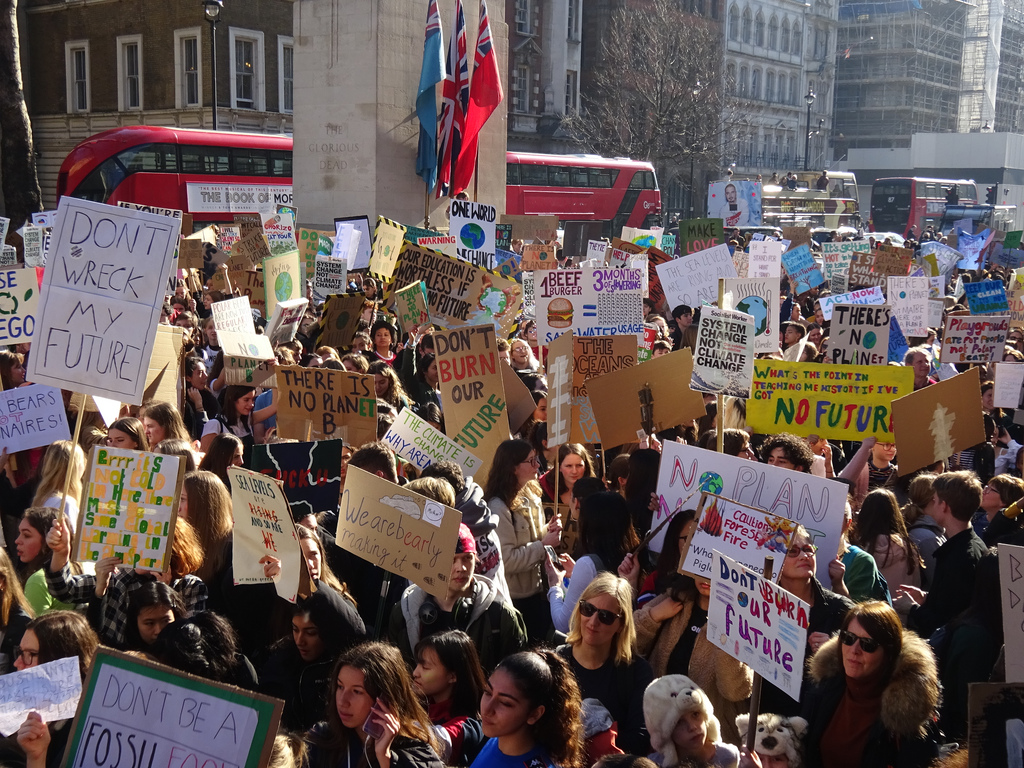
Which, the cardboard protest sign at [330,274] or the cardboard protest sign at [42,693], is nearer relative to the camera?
the cardboard protest sign at [42,693]

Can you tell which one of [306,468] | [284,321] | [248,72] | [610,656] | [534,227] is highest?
[248,72]

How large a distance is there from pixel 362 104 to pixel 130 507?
1575cm

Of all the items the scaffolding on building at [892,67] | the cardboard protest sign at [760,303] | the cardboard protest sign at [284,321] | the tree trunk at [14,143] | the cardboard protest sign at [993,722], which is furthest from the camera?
the scaffolding on building at [892,67]

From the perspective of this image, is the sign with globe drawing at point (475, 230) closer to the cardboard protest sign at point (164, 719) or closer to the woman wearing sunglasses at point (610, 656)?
the woman wearing sunglasses at point (610, 656)

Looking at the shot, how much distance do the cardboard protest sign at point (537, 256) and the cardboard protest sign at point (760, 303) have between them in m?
7.22

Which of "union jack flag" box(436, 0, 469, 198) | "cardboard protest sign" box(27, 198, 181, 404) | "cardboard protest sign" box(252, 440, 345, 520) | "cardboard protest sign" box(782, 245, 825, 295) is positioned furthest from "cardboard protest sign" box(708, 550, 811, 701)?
"union jack flag" box(436, 0, 469, 198)

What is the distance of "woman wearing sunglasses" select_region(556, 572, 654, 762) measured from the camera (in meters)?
3.96

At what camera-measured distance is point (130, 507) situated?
4559 millimetres

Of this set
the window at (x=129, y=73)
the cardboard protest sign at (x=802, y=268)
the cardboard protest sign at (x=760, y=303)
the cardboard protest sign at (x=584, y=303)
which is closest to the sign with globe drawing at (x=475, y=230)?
the cardboard protest sign at (x=584, y=303)

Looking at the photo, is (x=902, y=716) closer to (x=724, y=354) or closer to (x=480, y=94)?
(x=724, y=354)

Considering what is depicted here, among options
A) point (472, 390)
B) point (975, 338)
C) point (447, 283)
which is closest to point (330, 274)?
point (447, 283)

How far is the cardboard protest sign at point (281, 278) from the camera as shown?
10.9 meters

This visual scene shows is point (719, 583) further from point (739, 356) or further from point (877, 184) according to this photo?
point (877, 184)

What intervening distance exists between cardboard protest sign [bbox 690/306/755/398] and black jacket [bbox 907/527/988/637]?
1928 millimetres
